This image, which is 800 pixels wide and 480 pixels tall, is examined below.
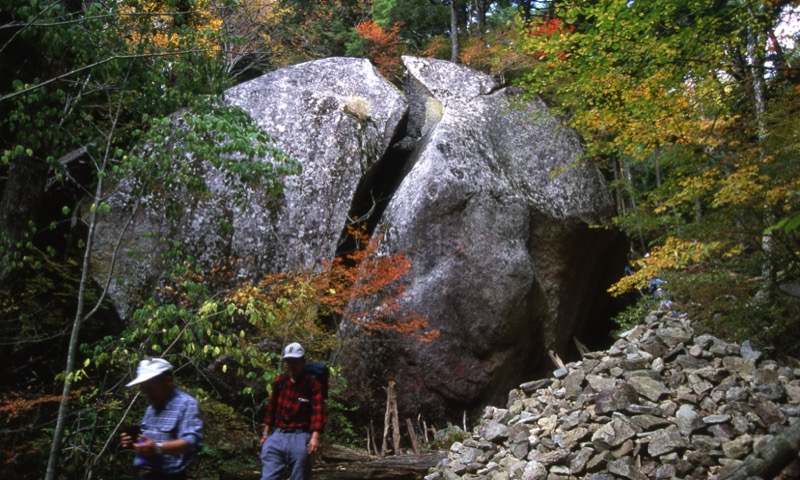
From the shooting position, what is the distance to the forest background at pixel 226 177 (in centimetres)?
584

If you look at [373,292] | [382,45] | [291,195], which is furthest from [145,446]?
[382,45]

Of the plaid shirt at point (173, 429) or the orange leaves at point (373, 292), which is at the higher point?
the orange leaves at point (373, 292)

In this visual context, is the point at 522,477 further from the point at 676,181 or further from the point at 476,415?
the point at 676,181

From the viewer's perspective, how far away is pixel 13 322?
7.56m

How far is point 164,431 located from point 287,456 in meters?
1.26

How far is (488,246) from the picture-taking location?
1061 cm

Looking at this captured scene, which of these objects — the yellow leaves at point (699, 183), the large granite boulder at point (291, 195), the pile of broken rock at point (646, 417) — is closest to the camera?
the pile of broken rock at point (646, 417)

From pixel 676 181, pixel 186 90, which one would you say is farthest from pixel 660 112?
pixel 186 90

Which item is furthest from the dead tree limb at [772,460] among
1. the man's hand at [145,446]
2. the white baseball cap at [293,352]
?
the man's hand at [145,446]

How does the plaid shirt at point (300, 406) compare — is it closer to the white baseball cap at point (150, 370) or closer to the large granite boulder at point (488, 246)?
the white baseball cap at point (150, 370)

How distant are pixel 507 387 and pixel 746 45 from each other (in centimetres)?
720

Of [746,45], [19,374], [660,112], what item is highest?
[746,45]

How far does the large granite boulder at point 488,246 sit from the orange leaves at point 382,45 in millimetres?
3436

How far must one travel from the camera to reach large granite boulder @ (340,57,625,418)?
398 inches
